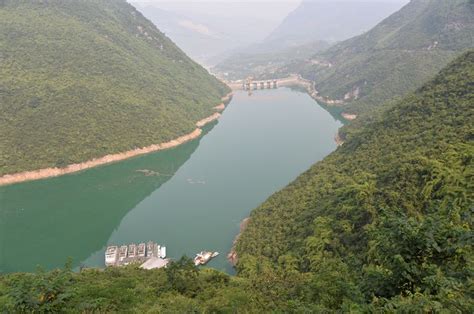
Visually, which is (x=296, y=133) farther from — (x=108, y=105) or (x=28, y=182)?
(x=28, y=182)

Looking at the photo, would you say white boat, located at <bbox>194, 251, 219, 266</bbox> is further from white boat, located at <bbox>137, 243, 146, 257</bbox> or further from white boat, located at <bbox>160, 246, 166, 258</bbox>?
white boat, located at <bbox>137, 243, 146, 257</bbox>

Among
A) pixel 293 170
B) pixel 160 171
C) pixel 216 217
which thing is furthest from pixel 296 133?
pixel 216 217

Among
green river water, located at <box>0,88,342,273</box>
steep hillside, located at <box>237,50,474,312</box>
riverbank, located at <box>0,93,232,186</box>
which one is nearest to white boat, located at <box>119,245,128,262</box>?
green river water, located at <box>0,88,342,273</box>

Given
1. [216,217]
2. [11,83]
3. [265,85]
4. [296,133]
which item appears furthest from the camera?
[265,85]

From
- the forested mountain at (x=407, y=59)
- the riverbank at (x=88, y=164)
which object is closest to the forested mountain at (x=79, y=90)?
the riverbank at (x=88, y=164)

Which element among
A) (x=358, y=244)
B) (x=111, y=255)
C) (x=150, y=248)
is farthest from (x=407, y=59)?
(x=111, y=255)
